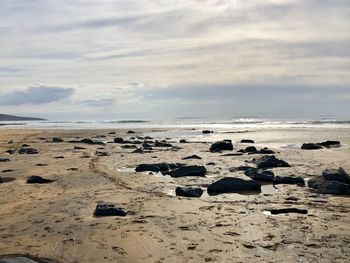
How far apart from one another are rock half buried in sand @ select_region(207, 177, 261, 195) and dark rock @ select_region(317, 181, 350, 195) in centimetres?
204

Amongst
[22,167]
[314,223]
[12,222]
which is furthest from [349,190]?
[22,167]

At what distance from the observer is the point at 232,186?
14438 mm

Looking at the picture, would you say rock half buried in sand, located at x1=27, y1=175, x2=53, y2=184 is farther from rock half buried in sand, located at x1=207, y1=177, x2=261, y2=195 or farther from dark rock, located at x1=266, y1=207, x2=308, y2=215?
dark rock, located at x1=266, y1=207, x2=308, y2=215

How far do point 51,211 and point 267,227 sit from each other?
19.0 ft

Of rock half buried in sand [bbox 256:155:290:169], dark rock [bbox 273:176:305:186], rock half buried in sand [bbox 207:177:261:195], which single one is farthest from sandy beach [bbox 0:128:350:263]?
rock half buried in sand [bbox 256:155:290:169]

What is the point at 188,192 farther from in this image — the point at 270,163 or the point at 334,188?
the point at 270,163

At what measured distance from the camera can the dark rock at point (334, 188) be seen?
1350 centimetres

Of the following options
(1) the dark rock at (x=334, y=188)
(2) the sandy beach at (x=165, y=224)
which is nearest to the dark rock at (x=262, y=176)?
(2) the sandy beach at (x=165, y=224)

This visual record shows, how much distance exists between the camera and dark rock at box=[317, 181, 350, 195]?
13.5m

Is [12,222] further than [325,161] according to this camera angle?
No

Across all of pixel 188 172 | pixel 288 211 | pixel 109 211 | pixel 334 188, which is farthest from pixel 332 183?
pixel 109 211

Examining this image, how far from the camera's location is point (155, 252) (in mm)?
8219

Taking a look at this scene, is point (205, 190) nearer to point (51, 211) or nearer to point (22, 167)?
point (51, 211)

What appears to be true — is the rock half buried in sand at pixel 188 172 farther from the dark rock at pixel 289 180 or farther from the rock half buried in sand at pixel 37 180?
the rock half buried in sand at pixel 37 180
